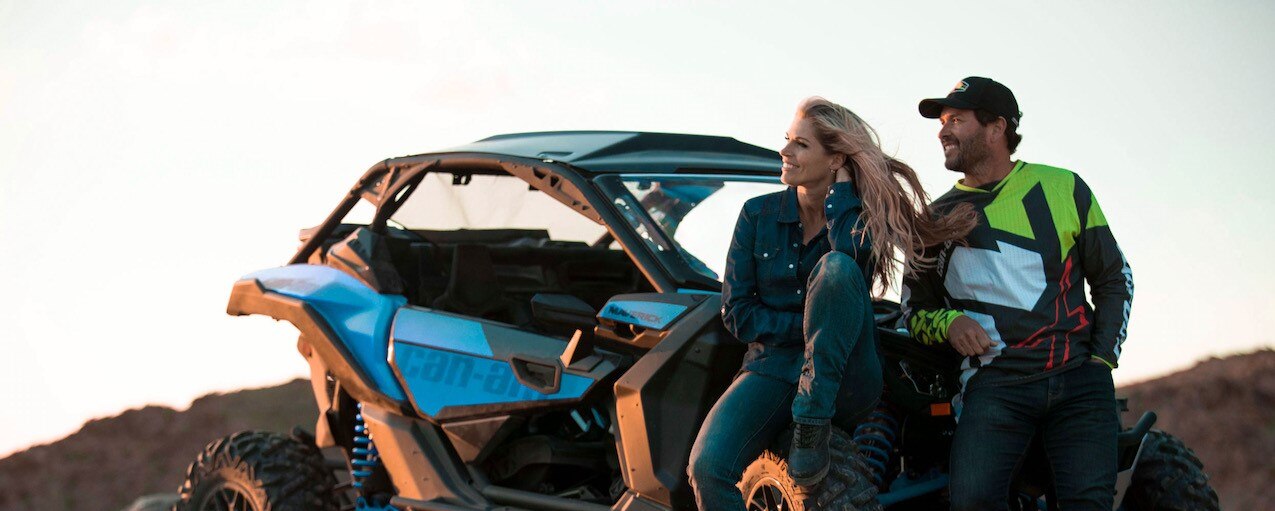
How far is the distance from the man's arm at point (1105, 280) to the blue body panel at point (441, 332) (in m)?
2.38

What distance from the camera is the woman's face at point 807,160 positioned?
5.01 m

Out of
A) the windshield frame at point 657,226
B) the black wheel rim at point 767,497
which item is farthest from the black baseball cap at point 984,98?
the black wheel rim at point 767,497

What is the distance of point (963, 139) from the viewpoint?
529 centimetres

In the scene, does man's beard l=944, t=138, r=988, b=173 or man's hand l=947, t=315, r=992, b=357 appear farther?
man's beard l=944, t=138, r=988, b=173

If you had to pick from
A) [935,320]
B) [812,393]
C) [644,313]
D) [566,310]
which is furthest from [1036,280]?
[566,310]

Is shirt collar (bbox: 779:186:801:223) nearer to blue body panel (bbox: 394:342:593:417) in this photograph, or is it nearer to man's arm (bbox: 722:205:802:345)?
man's arm (bbox: 722:205:802:345)

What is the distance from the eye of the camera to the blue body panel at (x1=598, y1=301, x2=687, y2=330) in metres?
5.53

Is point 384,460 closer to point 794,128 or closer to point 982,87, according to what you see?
point 794,128

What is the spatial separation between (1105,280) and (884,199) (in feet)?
2.69

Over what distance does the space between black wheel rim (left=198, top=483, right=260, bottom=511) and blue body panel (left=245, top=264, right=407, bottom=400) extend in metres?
1.04

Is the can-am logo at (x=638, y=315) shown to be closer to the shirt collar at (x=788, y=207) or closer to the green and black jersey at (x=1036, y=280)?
the shirt collar at (x=788, y=207)

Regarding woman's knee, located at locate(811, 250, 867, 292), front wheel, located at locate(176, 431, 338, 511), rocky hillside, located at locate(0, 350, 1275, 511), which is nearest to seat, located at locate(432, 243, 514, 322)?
front wheel, located at locate(176, 431, 338, 511)

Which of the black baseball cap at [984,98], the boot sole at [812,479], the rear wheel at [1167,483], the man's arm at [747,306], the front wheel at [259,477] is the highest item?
the black baseball cap at [984,98]

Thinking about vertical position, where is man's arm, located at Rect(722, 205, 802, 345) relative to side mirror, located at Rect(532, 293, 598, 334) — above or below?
above
